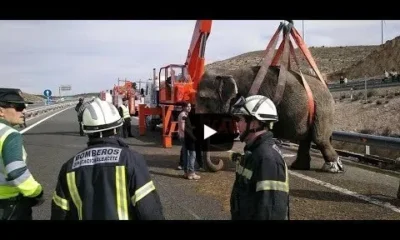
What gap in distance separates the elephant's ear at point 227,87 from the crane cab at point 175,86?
303 centimetres

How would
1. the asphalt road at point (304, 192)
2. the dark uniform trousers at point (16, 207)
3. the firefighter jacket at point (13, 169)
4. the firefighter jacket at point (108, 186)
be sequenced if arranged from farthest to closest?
1. the asphalt road at point (304, 192)
2. the dark uniform trousers at point (16, 207)
3. the firefighter jacket at point (13, 169)
4. the firefighter jacket at point (108, 186)

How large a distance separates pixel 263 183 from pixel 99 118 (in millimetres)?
1129

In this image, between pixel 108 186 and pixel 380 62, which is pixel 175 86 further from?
pixel 380 62

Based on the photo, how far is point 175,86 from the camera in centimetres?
1245

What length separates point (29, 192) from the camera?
349 cm

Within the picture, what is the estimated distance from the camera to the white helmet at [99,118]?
284 cm

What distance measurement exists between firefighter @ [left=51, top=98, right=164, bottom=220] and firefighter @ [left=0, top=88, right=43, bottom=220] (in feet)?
2.46

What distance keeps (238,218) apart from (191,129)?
6.13 meters

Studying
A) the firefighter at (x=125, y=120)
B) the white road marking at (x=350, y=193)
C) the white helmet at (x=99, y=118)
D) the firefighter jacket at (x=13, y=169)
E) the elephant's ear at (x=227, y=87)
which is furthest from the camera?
the firefighter at (x=125, y=120)

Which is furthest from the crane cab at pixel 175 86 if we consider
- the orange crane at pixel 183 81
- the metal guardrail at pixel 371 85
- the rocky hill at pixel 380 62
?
the rocky hill at pixel 380 62

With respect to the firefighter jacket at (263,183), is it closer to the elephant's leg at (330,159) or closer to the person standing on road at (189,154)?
the person standing on road at (189,154)
